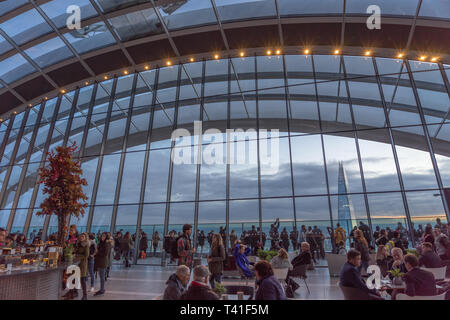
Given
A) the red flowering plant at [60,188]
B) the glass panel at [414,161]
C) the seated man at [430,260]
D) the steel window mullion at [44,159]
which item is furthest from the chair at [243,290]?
the steel window mullion at [44,159]

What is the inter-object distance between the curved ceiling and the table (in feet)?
34.7

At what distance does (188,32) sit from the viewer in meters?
12.1

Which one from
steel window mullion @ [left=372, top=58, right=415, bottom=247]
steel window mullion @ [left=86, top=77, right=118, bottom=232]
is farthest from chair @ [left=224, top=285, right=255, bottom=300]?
steel window mullion @ [left=86, top=77, right=118, bottom=232]

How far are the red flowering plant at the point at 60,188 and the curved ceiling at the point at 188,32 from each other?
848cm

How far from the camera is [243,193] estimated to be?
10641mm

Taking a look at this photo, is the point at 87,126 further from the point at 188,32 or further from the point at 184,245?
the point at 184,245

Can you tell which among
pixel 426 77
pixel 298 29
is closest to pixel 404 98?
pixel 426 77

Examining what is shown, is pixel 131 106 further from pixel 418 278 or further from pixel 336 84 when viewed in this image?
A: pixel 418 278

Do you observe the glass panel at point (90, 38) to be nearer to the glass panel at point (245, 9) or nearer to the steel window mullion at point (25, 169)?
the steel window mullion at point (25, 169)

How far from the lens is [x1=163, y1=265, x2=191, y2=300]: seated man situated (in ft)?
9.88

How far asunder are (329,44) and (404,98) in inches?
156

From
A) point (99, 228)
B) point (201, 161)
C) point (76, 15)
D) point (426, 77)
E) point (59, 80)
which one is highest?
point (76, 15)

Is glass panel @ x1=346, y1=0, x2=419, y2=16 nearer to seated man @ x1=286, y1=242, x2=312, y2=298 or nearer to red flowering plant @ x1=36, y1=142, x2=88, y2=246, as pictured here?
seated man @ x1=286, y1=242, x2=312, y2=298

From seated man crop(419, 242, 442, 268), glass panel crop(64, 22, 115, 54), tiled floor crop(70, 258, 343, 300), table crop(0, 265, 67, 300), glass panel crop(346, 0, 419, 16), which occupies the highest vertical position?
glass panel crop(64, 22, 115, 54)
